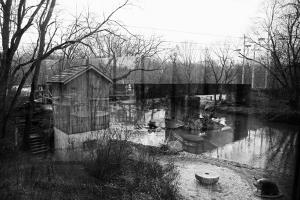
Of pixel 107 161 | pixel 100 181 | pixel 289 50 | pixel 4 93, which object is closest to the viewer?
pixel 289 50

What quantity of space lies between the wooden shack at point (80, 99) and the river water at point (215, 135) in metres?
0.24

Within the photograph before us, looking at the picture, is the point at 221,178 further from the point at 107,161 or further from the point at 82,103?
the point at 82,103

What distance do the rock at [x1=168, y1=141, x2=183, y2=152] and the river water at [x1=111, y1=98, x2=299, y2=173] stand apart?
0.18 meters

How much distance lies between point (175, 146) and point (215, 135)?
136 centimetres

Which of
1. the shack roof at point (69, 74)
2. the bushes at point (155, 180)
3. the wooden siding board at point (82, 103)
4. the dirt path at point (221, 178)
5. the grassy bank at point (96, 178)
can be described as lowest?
the dirt path at point (221, 178)

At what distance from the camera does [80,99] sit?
122 inches

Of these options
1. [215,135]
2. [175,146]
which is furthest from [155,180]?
[215,135]

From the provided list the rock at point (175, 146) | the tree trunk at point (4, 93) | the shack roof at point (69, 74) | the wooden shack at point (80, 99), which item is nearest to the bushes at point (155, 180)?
the wooden shack at point (80, 99)

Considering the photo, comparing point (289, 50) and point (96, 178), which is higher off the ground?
point (289, 50)

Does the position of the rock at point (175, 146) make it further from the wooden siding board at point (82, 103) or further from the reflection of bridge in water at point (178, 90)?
the wooden siding board at point (82, 103)

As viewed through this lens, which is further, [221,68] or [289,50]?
[221,68]

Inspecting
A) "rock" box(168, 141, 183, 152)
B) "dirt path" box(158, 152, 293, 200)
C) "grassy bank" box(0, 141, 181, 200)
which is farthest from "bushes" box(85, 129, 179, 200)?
"rock" box(168, 141, 183, 152)

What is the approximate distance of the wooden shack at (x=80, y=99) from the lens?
2844 mm

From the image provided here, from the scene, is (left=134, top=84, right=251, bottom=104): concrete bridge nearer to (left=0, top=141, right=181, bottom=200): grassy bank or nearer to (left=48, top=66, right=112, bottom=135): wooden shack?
(left=48, top=66, right=112, bottom=135): wooden shack
